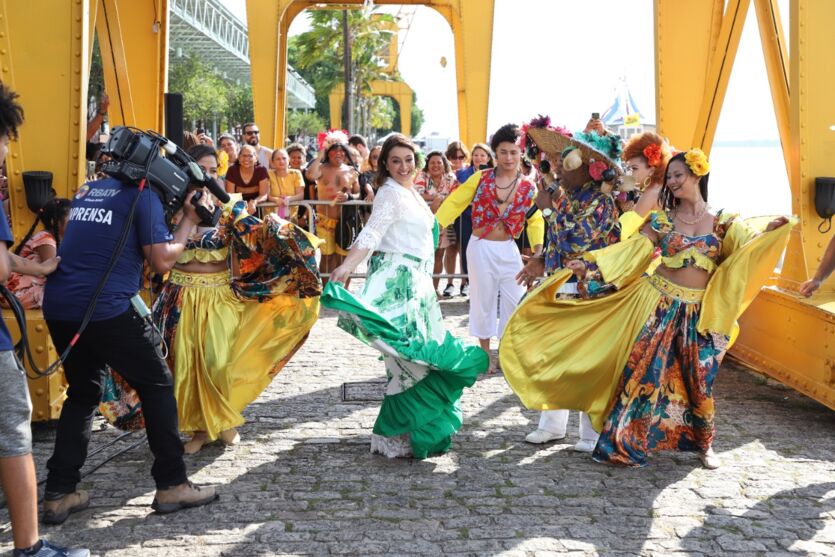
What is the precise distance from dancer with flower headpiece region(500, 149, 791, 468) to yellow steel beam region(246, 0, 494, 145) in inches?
363

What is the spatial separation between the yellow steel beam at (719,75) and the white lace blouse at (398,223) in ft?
12.3

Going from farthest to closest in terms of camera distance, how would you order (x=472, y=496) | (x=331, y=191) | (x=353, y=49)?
1. (x=353, y=49)
2. (x=331, y=191)
3. (x=472, y=496)

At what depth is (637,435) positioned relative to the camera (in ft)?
16.8

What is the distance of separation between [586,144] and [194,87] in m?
30.6

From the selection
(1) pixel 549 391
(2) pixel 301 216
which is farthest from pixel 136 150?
(2) pixel 301 216

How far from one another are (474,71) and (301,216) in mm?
4987

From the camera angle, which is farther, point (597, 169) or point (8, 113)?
point (597, 169)

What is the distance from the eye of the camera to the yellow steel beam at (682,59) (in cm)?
855

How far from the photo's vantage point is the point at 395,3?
13703 millimetres

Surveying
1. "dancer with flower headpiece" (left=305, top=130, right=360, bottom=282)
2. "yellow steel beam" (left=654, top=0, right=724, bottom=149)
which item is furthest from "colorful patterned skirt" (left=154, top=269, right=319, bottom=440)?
"dancer with flower headpiece" (left=305, top=130, right=360, bottom=282)

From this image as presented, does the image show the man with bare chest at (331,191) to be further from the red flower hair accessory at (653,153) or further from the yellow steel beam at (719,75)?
the red flower hair accessory at (653,153)

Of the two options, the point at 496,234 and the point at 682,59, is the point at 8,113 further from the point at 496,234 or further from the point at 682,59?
the point at 682,59

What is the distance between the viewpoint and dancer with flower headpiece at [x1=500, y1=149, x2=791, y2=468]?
5.06 m

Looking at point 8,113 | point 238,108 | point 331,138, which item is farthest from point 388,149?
point 238,108
